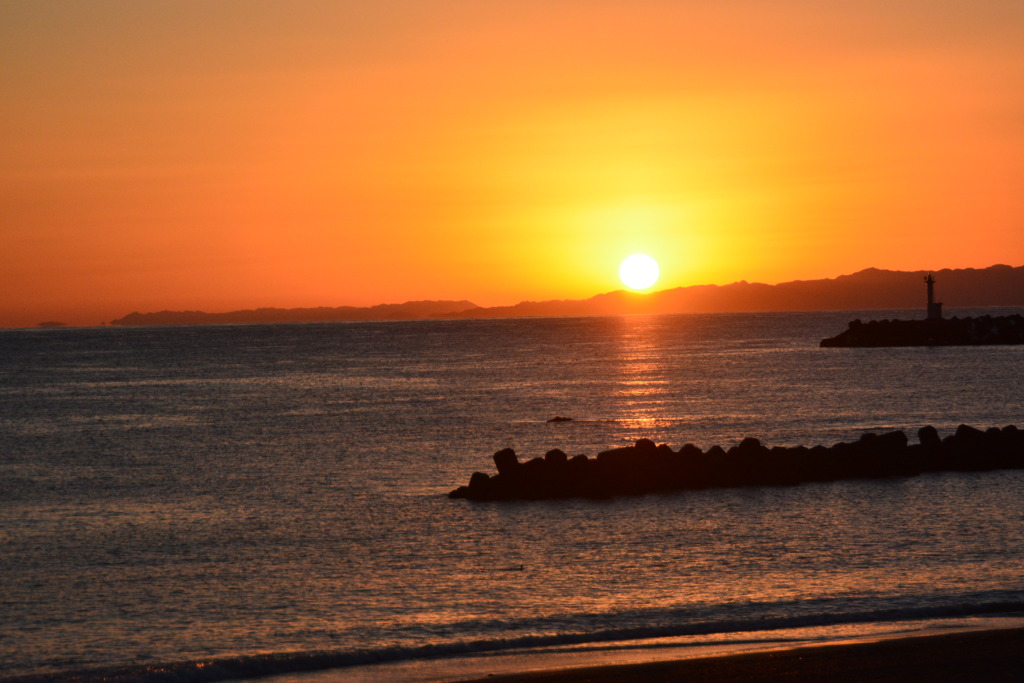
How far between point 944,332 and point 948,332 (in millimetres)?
518

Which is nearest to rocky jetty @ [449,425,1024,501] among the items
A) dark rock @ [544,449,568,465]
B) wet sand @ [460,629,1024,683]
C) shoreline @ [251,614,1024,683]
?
dark rock @ [544,449,568,465]

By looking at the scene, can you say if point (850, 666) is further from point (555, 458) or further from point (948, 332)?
point (948, 332)

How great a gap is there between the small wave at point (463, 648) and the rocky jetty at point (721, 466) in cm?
1302

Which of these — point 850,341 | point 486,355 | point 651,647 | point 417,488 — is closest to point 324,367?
point 486,355

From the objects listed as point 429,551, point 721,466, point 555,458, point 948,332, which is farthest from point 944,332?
point 429,551

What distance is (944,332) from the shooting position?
118m

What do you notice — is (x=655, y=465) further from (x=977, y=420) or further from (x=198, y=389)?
(x=198, y=389)

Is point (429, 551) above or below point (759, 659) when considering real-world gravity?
below

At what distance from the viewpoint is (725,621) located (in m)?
15.8

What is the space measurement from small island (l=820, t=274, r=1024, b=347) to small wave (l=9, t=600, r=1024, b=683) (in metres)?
106

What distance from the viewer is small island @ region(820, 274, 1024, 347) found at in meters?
118

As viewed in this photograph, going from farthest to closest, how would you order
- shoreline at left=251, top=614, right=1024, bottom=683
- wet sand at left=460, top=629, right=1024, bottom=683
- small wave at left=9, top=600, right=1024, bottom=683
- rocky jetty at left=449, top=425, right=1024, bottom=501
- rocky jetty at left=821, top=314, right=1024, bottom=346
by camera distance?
rocky jetty at left=821, top=314, right=1024, bottom=346
rocky jetty at left=449, top=425, right=1024, bottom=501
small wave at left=9, top=600, right=1024, bottom=683
shoreline at left=251, top=614, right=1024, bottom=683
wet sand at left=460, top=629, right=1024, bottom=683

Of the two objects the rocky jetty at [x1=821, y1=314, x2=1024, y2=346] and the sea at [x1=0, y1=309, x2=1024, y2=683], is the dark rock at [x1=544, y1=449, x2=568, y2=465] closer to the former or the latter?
the sea at [x1=0, y1=309, x2=1024, y2=683]

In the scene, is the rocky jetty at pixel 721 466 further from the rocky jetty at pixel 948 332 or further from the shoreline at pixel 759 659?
the rocky jetty at pixel 948 332
